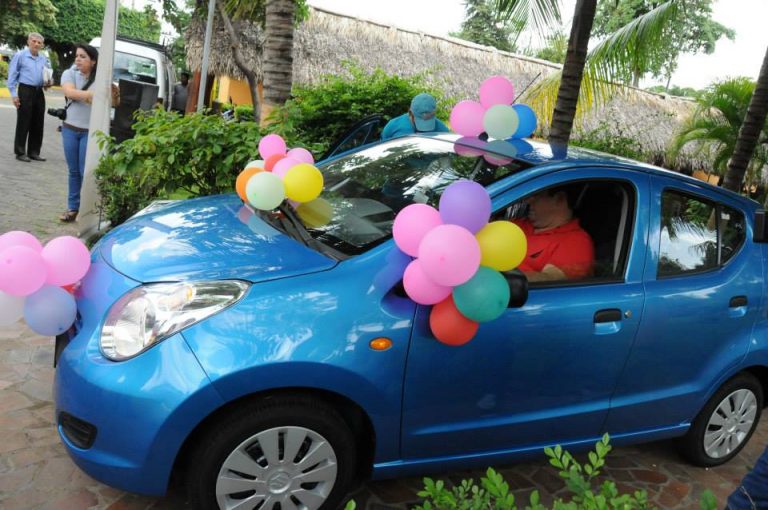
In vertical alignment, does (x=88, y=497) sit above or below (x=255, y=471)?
below

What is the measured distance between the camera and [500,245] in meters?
2.62

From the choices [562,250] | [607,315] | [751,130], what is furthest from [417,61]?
[607,315]

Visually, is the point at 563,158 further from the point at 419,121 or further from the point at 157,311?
the point at 419,121

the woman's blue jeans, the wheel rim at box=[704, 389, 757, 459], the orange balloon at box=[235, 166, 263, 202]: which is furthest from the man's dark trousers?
the wheel rim at box=[704, 389, 757, 459]

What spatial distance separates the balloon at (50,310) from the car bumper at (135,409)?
25cm

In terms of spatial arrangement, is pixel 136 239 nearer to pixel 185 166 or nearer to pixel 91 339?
pixel 91 339

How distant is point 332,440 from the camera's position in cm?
262

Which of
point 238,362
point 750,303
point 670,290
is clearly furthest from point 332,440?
point 750,303

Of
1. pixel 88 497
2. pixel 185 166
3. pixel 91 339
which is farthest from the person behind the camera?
pixel 185 166

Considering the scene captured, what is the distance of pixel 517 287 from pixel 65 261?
1885 mm

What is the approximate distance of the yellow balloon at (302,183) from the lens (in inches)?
132

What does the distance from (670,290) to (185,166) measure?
397cm

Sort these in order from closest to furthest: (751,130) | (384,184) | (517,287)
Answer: (517,287)
(384,184)
(751,130)

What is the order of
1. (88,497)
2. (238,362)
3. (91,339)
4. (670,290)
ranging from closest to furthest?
1. (238,362)
2. (91,339)
3. (88,497)
4. (670,290)
